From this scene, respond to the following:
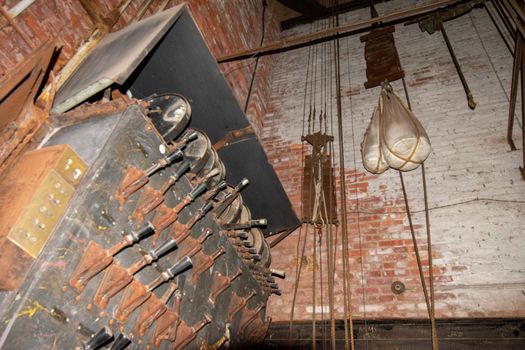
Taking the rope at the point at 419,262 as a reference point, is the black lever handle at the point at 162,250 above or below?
above

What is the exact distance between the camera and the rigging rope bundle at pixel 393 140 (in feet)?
11.3

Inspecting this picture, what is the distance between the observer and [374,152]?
3.81 meters

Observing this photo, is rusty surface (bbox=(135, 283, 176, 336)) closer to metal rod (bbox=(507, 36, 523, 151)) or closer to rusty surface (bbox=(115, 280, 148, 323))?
rusty surface (bbox=(115, 280, 148, 323))

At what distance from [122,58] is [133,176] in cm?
74

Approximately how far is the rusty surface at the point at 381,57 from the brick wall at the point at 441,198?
0.15 m

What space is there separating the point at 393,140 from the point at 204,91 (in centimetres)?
198

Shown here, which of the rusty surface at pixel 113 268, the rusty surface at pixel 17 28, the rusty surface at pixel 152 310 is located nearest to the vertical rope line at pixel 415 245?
the rusty surface at pixel 113 268

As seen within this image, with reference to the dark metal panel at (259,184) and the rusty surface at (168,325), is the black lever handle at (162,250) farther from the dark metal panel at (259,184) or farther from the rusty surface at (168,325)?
the dark metal panel at (259,184)

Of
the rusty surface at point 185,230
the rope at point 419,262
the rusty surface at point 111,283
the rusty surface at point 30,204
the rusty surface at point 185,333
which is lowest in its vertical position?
the rope at point 419,262

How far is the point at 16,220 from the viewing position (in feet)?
4.75

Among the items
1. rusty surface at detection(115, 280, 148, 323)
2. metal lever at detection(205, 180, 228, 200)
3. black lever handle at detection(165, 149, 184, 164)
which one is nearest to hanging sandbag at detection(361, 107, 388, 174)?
metal lever at detection(205, 180, 228, 200)

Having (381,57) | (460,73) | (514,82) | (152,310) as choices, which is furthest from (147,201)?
(381,57)

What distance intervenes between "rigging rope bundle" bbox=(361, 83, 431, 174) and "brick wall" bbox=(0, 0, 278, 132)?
1.80 metres

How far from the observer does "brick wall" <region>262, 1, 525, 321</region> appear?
3.14 meters
